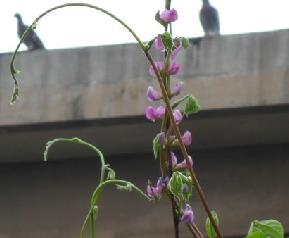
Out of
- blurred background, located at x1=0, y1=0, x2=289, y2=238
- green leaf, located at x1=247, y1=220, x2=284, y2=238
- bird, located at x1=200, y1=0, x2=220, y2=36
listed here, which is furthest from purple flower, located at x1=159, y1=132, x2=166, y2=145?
bird, located at x1=200, y1=0, x2=220, y2=36

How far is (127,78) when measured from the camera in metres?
3.49

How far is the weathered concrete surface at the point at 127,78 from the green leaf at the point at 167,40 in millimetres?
2686

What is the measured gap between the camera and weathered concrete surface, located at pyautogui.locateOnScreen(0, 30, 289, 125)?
3.39 metres

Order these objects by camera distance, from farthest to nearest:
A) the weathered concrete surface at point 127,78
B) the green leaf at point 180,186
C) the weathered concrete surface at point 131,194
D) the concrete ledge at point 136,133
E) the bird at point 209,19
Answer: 1. the bird at point 209,19
2. the weathered concrete surface at point 131,194
3. the concrete ledge at point 136,133
4. the weathered concrete surface at point 127,78
5. the green leaf at point 180,186

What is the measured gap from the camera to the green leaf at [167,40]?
71 cm

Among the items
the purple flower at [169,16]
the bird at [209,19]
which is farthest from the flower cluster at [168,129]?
the bird at [209,19]

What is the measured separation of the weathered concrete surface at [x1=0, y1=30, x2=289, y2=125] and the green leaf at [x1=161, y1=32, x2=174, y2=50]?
2686mm

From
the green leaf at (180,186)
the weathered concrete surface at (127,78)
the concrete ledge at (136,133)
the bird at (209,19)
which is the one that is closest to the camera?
the green leaf at (180,186)

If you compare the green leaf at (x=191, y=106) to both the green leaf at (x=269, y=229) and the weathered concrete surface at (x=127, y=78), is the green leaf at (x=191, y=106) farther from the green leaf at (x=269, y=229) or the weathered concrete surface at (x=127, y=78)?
the weathered concrete surface at (x=127, y=78)

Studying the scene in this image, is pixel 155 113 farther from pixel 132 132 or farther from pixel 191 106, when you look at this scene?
pixel 132 132

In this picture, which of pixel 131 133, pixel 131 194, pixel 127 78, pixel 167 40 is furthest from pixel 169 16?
pixel 131 194

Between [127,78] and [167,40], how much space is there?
2786 millimetres

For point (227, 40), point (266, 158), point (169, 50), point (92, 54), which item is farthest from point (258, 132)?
point (169, 50)

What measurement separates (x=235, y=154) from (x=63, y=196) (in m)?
0.84
